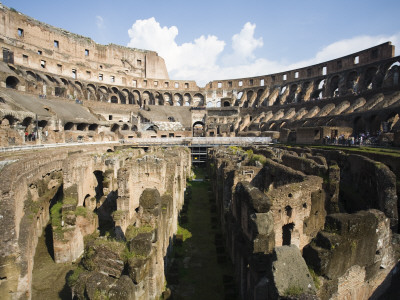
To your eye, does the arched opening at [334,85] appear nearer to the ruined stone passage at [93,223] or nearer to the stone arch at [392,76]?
the stone arch at [392,76]

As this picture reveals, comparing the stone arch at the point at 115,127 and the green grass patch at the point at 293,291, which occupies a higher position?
the stone arch at the point at 115,127

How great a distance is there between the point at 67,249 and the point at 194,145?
26.8 meters

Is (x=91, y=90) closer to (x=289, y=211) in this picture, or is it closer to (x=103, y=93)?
(x=103, y=93)

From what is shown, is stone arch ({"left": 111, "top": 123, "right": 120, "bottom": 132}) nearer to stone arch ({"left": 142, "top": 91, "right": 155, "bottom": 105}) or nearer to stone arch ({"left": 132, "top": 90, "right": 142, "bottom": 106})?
stone arch ({"left": 132, "top": 90, "right": 142, "bottom": 106})

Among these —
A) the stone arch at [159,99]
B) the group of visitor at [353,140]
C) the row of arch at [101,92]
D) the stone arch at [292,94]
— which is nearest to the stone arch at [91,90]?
the row of arch at [101,92]

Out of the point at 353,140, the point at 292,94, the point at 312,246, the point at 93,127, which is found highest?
the point at 292,94

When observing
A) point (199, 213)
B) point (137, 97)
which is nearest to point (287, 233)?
point (199, 213)

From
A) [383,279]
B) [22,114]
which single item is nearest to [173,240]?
[383,279]

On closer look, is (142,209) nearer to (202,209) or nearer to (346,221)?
(346,221)

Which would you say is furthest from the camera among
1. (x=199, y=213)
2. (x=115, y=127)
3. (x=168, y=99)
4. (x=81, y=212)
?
(x=168, y=99)

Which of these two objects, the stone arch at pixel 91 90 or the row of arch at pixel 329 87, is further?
the stone arch at pixel 91 90

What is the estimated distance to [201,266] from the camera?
9383 mm

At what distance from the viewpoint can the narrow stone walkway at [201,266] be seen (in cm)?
793

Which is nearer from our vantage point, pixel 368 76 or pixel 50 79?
pixel 368 76
